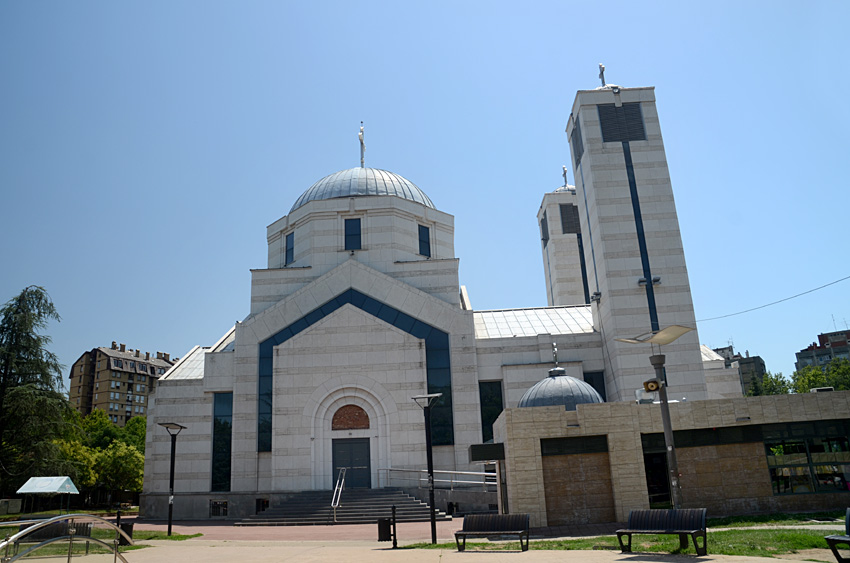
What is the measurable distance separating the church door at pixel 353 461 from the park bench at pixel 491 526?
18.0 meters

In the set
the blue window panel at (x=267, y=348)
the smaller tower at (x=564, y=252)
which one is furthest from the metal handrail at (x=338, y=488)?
the smaller tower at (x=564, y=252)

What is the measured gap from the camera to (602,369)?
36469mm

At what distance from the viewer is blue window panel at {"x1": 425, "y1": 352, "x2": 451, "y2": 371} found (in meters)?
35.7

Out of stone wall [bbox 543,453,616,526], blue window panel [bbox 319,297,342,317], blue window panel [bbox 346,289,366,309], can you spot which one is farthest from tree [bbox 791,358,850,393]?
stone wall [bbox 543,453,616,526]

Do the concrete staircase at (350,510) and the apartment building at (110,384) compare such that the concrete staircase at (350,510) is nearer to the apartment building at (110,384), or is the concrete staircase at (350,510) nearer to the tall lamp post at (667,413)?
the tall lamp post at (667,413)

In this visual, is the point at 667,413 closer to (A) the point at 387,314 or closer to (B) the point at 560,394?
(B) the point at 560,394

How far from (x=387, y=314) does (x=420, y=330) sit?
7.07 ft

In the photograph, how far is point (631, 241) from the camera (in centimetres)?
3572

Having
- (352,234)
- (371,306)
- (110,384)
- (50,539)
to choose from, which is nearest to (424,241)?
(352,234)

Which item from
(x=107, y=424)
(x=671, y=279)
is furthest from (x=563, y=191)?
(x=107, y=424)

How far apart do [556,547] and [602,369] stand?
2156 centimetres

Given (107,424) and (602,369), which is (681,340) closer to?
(602,369)

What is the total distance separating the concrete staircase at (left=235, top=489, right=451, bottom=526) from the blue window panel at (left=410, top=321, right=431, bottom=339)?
8.72m

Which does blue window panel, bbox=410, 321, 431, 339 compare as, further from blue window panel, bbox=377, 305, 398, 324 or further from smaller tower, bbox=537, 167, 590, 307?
smaller tower, bbox=537, 167, 590, 307
